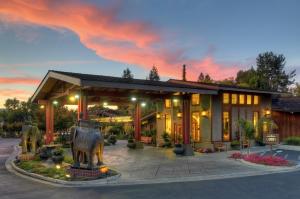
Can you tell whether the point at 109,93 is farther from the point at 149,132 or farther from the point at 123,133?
the point at 123,133

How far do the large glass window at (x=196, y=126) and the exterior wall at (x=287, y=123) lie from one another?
9554mm

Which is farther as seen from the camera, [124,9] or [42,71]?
[42,71]

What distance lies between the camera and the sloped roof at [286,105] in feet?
90.4

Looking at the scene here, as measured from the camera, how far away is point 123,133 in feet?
138

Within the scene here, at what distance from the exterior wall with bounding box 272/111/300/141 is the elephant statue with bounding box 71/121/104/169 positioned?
69.3ft

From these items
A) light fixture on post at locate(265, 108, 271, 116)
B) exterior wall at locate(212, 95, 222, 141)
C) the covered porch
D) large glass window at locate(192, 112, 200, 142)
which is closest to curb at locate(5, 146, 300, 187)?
the covered porch

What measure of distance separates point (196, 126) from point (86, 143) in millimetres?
12819

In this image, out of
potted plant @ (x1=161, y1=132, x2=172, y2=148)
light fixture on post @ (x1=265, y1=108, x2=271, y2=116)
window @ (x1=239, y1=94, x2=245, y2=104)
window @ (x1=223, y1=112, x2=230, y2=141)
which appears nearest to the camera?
window @ (x1=223, y1=112, x2=230, y2=141)

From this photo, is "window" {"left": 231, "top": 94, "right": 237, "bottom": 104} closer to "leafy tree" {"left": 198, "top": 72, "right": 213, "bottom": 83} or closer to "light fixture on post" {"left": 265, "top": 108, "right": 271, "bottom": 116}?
"light fixture on post" {"left": 265, "top": 108, "right": 271, "bottom": 116}

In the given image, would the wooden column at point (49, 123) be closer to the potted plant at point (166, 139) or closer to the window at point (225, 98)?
the potted plant at point (166, 139)

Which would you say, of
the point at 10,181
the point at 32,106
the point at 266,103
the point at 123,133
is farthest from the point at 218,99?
the point at 32,106

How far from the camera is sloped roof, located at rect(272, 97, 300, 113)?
2755 cm

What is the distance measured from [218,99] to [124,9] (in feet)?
30.4

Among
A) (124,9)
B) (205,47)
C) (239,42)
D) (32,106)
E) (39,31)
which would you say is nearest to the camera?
(124,9)
